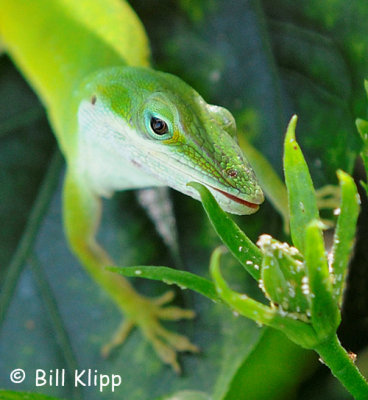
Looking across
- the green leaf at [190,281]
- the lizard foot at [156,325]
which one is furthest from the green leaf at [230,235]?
the lizard foot at [156,325]

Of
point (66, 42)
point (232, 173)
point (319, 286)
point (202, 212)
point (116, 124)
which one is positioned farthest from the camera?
point (66, 42)

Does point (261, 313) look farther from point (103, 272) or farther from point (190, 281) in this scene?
point (103, 272)

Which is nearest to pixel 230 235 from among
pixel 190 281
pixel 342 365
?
pixel 190 281

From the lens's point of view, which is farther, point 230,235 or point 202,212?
point 202,212

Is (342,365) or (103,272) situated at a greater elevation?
(342,365)

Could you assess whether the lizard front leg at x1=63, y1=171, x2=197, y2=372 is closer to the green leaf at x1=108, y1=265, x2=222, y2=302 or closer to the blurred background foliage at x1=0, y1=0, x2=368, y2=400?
the blurred background foliage at x1=0, y1=0, x2=368, y2=400

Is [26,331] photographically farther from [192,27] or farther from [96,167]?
[192,27]
